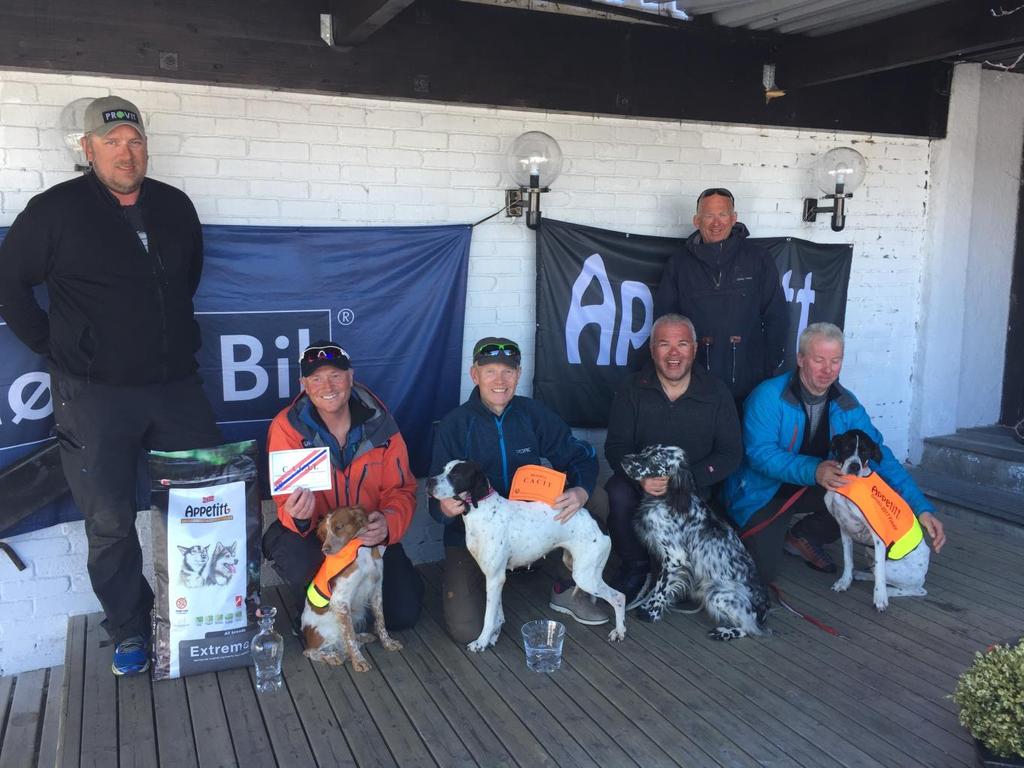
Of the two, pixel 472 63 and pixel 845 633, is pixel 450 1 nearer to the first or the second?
pixel 472 63

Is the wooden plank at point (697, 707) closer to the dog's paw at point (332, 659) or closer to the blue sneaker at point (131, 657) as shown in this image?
the dog's paw at point (332, 659)

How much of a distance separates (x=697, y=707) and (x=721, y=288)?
2.11 m

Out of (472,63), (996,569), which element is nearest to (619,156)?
(472,63)

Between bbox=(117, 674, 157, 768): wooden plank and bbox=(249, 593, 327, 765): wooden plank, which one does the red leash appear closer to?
bbox=(249, 593, 327, 765): wooden plank

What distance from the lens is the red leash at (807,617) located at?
10.8 ft

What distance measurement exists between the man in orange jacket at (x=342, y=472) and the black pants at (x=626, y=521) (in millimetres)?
877

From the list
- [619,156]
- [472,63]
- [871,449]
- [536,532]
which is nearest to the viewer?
[536,532]

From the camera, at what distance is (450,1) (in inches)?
148

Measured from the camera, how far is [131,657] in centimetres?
292

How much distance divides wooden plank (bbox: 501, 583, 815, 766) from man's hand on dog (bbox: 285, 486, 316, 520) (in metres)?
1.13

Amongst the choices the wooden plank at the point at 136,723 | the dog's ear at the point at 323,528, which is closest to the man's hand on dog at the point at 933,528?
the dog's ear at the point at 323,528

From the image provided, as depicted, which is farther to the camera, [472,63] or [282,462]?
[472,63]

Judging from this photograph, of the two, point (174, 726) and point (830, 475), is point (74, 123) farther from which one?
point (830, 475)

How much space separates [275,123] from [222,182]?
1.11 feet
